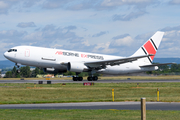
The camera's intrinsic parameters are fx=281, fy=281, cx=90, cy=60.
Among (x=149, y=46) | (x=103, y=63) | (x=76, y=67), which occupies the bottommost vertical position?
(x=76, y=67)

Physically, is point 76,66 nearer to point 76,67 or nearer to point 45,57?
point 76,67

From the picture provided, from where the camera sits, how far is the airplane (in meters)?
48.0

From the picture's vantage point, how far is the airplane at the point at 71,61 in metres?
48.0

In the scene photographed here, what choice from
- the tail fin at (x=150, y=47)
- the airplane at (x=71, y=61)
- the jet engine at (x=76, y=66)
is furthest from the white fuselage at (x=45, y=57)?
the tail fin at (x=150, y=47)

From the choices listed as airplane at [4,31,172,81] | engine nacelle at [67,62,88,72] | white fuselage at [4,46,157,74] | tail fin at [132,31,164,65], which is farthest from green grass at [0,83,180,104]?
tail fin at [132,31,164,65]

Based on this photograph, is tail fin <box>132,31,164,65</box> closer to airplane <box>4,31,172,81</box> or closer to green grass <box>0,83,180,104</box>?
airplane <box>4,31,172,81</box>

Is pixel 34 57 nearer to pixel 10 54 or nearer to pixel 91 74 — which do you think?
pixel 10 54

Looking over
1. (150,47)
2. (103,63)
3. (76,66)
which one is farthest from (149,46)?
(76,66)

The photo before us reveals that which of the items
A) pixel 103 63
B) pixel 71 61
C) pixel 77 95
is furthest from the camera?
pixel 103 63

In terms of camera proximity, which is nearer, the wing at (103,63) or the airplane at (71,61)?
the airplane at (71,61)

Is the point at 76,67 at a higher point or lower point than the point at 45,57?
lower

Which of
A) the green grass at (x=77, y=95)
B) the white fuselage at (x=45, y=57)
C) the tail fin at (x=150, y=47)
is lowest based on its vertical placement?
the green grass at (x=77, y=95)

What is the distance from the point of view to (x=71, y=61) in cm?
5100

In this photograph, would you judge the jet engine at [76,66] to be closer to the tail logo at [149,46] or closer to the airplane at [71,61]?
the airplane at [71,61]
